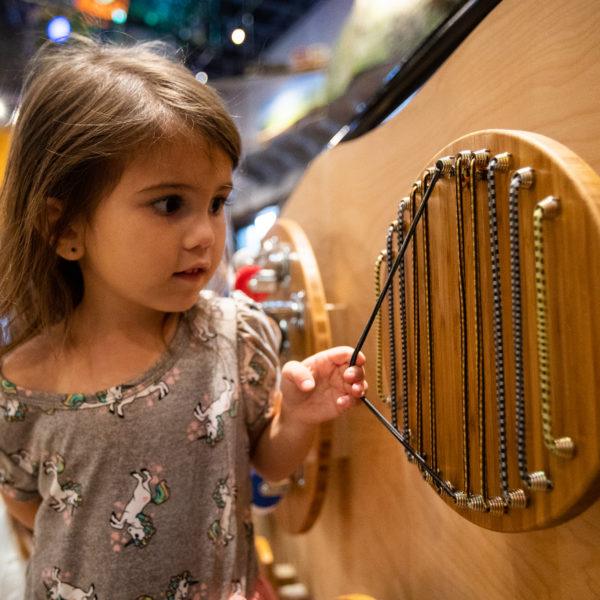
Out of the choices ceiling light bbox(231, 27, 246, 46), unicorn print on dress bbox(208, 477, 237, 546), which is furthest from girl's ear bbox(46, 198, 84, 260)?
ceiling light bbox(231, 27, 246, 46)

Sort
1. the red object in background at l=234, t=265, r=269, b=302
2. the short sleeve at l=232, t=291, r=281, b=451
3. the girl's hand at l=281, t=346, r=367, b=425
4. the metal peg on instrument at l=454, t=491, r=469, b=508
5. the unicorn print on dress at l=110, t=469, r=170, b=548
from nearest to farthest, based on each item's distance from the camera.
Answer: the metal peg on instrument at l=454, t=491, r=469, b=508, the girl's hand at l=281, t=346, r=367, b=425, the unicorn print on dress at l=110, t=469, r=170, b=548, the short sleeve at l=232, t=291, r=281, b=451, the red object in background at l=234, t=265, r=269, b=302

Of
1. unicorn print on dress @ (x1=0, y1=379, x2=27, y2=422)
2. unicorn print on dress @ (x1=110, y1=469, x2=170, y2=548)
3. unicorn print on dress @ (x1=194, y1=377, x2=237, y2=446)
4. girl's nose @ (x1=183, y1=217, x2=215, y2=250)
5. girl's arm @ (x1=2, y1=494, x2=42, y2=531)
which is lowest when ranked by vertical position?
girl's arm @ (x1=2, y1=494, x2=42, y2=531)

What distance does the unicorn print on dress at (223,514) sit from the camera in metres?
0.80

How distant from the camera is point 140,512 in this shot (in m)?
0.77

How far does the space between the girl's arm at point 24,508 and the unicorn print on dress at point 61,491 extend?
108 millimetres

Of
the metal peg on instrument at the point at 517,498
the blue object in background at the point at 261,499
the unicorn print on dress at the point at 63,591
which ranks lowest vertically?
the blue object in background at the point at 261,499

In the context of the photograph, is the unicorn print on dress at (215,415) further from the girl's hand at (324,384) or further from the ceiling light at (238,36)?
the ceiling light at (238,36)

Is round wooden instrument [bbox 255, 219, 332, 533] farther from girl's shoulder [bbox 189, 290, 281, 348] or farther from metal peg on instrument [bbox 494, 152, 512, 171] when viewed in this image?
metal peg on instrument [bbox 494, 152, 512, 171]

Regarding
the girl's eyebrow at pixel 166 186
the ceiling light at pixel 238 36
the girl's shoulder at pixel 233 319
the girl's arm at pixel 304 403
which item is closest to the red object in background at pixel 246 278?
the girl's shoulder at pixel 233 319

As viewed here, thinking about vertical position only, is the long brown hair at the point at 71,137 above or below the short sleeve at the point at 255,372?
above

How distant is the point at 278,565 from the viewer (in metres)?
1.36

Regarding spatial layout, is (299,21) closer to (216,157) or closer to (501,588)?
(216,157)

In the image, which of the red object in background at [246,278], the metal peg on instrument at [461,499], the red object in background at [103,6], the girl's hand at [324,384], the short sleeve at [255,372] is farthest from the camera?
the red object in background at [103,6]

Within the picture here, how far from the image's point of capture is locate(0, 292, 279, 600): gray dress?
770 mm
